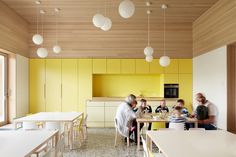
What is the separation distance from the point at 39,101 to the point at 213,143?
594cm

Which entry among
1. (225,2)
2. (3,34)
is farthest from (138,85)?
(3,34)

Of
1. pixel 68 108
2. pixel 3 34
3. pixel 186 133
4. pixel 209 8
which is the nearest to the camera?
pixel 186 133

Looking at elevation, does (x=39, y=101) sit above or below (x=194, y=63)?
below

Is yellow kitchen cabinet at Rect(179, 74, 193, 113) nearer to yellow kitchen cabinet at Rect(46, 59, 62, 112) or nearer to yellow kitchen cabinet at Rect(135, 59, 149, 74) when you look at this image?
yellow kitchen cabinet at Rect(135, 59, 149, 74)

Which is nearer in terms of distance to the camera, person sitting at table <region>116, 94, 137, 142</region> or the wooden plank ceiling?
person sitting at table <region>116, 94, 137, 142</region>

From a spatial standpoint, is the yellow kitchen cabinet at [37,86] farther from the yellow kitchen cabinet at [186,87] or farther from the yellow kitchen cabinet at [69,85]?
the yellow kitchen cabinet at [186,87]

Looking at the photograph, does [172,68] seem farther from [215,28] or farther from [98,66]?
[98,66]

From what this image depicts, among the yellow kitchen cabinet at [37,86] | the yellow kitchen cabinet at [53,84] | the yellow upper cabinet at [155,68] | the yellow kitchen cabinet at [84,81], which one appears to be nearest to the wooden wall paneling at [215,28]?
the yellow upper cabinet at [155,68]

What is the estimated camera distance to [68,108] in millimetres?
7680

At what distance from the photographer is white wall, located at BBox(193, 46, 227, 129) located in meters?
5.54

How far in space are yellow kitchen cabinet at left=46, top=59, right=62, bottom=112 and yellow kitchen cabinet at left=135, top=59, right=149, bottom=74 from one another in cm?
227

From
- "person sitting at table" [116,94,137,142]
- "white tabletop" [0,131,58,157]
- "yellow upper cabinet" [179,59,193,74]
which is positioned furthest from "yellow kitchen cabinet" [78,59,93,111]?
"white tabletop" [0,131,58,157]

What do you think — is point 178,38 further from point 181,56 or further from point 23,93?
point 23,93

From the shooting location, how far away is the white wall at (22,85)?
22.4 feet
